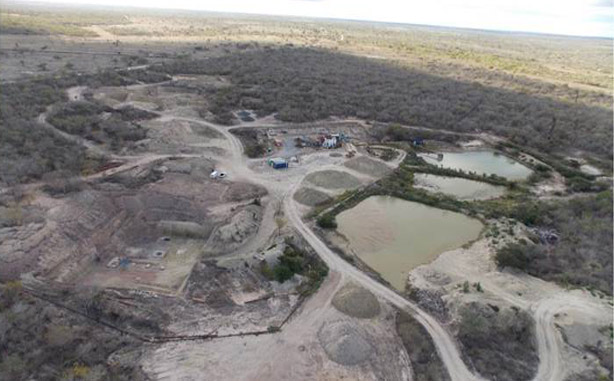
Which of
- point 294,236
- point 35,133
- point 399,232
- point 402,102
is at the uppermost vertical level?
point 402,102

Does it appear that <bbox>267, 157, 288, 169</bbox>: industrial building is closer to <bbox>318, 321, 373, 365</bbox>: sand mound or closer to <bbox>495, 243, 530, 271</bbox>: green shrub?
<bbox>495, 243, 530, 271</bbox>: green shrub

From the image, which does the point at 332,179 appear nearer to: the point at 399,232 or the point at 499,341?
the point at 399,232

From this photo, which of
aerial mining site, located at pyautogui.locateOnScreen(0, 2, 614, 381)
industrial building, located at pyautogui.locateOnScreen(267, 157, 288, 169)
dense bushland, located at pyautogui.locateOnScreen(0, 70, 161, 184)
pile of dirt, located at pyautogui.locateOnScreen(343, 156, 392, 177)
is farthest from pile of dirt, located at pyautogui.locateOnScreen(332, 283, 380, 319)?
dense bushland, located at pyautogui.locateOnScreen(0, 70, 161, 184)

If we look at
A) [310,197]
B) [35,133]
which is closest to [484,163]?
[310,197]

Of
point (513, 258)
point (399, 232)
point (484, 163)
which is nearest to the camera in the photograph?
point (513, 258)

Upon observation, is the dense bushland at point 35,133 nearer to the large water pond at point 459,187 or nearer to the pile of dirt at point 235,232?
the pile of dirt at point 235,232

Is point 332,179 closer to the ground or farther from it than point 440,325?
farther from it
